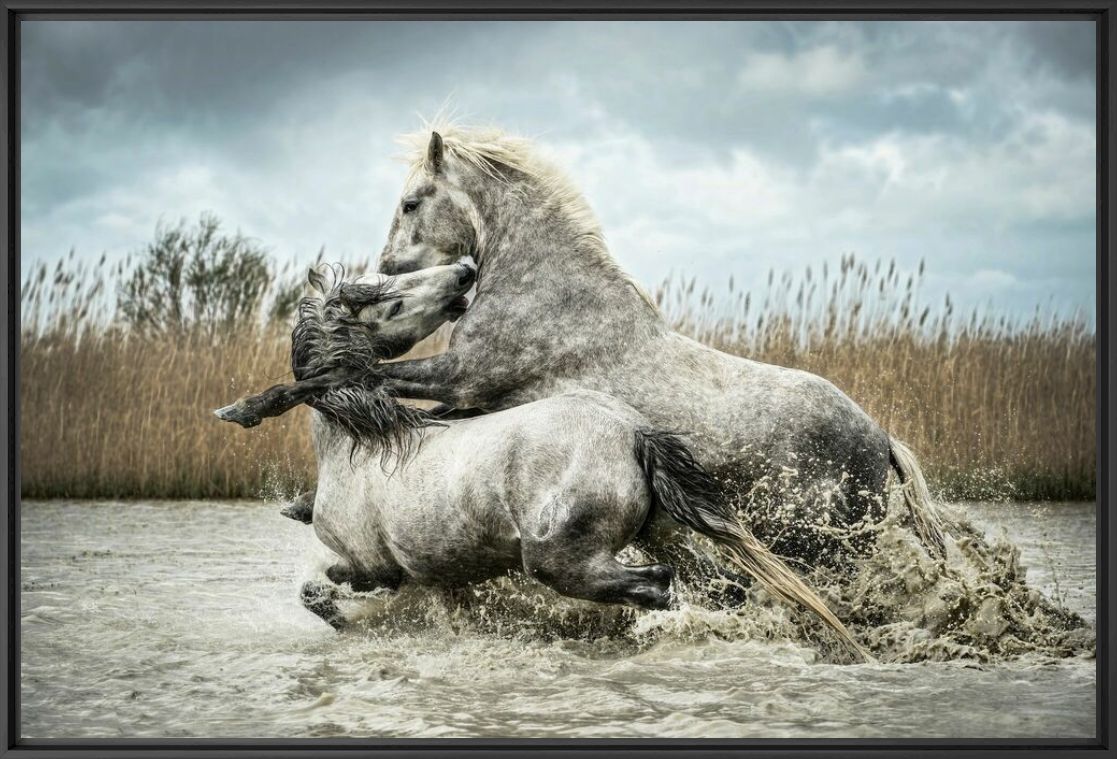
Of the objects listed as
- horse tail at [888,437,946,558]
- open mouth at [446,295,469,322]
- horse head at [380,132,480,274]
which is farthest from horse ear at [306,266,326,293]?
horse tail at [888,437,946,558]

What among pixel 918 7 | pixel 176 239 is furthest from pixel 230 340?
pixel 918 7

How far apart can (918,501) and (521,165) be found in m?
2.22

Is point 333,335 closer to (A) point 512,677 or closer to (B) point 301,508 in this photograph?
(B) point 301,508

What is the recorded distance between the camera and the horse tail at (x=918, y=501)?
5129 millimetres

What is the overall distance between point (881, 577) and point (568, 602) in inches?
50.3

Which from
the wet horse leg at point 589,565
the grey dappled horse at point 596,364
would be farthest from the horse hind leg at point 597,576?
the grey dappled horse at point 596,364

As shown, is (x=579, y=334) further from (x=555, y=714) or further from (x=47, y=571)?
(x=47, y=571)

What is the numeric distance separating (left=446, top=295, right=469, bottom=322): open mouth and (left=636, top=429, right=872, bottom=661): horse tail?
1.14 m

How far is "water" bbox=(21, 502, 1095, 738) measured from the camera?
4.38 m

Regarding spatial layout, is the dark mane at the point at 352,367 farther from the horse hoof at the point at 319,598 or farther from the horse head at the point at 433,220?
the horse hoof at the point at 319,598

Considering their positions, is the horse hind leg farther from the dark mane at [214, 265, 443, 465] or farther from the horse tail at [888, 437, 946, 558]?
the horse tail at [888, 437, 946, 558]

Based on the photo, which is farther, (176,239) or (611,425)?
(176,239)

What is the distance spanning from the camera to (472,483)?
14.9ft

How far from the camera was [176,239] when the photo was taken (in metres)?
8.32
